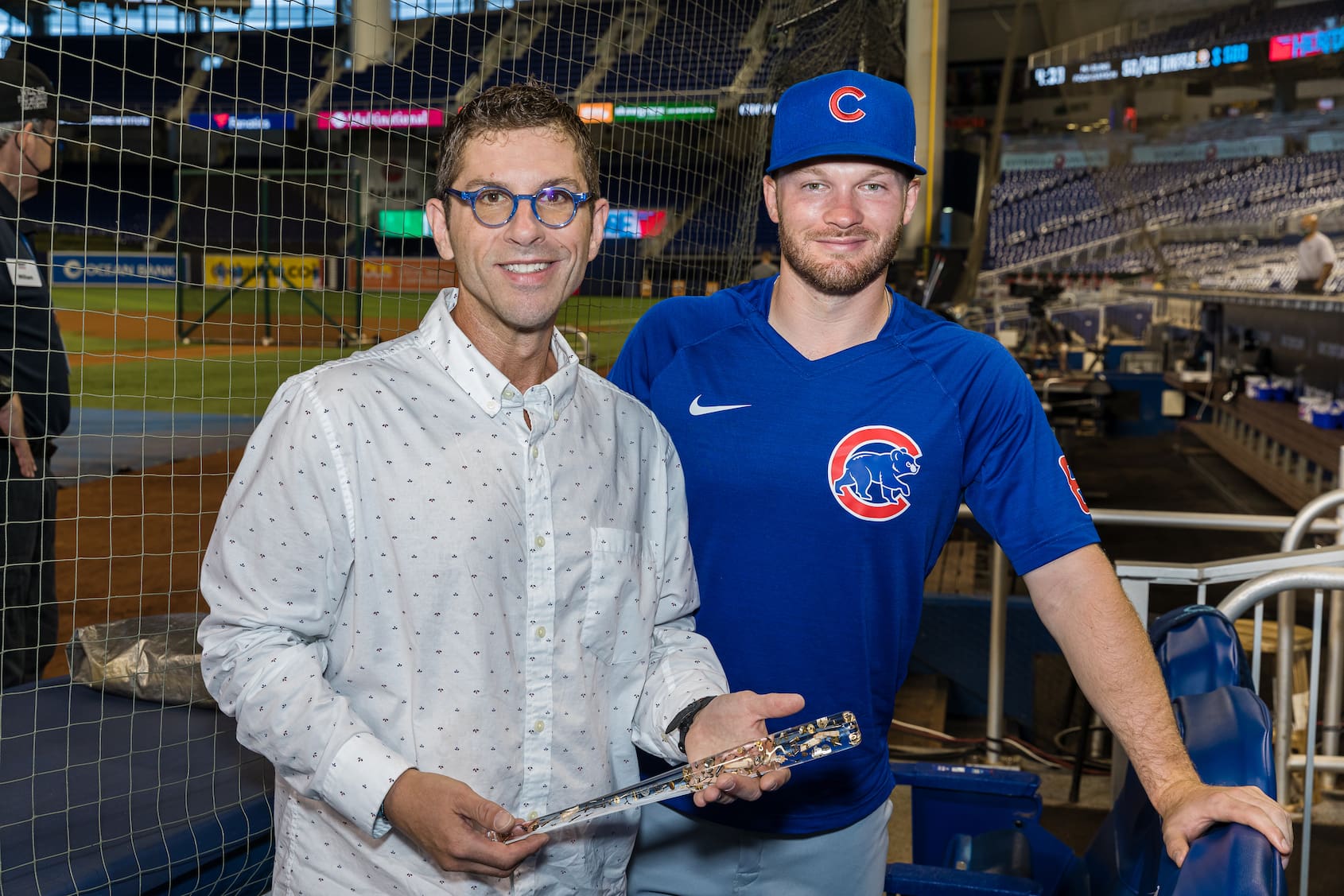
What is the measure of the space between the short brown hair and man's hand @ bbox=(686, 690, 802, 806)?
60 cm

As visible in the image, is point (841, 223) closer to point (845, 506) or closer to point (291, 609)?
point (845, 506)

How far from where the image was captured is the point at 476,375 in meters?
1.24

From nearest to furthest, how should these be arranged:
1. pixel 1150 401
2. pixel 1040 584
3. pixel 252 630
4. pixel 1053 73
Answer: pixel 252 630, pixel 1040 584, pixel 1150 401, pixel 1053 73

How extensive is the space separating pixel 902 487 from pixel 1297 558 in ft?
3.81

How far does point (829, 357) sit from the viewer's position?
162 cm

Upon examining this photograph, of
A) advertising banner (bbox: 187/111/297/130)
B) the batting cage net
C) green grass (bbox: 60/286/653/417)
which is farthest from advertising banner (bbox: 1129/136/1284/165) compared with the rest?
the batting cage net

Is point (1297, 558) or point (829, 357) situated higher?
point (829, 357)

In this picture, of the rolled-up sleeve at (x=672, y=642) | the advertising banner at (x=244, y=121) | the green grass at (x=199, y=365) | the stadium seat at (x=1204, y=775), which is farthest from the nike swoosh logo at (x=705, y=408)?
the advertising banner at (x=244, y=121)

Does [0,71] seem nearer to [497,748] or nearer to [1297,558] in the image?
[497,748]

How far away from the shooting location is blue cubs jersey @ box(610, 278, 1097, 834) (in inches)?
61.4

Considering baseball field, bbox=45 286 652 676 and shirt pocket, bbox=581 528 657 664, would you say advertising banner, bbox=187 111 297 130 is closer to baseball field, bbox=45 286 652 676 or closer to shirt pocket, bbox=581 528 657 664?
baseball field, bbox=45 286 652 676

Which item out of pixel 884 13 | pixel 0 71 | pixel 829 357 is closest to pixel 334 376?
pixel 829 357

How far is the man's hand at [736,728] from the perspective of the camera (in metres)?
1.14

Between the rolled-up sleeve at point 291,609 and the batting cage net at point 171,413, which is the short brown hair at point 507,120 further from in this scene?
the rolled-up sleeve at point 291,609
